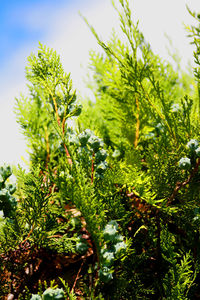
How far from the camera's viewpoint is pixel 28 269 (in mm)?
478

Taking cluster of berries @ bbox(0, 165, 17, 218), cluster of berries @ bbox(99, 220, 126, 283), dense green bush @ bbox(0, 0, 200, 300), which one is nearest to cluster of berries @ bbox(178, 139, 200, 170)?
dense green bush @ bbox(0, 0, 200, 300)

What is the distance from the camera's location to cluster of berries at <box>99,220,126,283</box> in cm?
41

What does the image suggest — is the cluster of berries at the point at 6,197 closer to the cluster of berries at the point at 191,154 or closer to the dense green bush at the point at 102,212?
the dense green bush at the point at 102,212

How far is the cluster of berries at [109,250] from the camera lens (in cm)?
41

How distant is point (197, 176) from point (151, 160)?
0.10 m

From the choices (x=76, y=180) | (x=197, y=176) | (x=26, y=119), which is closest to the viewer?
(x=76, y=180)

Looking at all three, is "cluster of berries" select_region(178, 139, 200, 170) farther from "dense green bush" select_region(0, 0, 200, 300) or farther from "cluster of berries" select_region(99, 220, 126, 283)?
"cluster of berries" select_region(99, 220, 126, 283)

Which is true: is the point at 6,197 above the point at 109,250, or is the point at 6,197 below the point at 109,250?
above

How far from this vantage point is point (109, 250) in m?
0.43

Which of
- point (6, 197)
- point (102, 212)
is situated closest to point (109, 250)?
point (102, 212)

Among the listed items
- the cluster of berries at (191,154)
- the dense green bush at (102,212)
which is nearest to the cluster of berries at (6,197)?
the dense green bush at (102,212)

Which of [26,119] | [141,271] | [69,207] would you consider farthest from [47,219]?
[26,119]

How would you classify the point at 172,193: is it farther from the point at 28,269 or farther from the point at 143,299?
the point at 28,269

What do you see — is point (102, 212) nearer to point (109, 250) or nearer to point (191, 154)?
point (109, 250)
